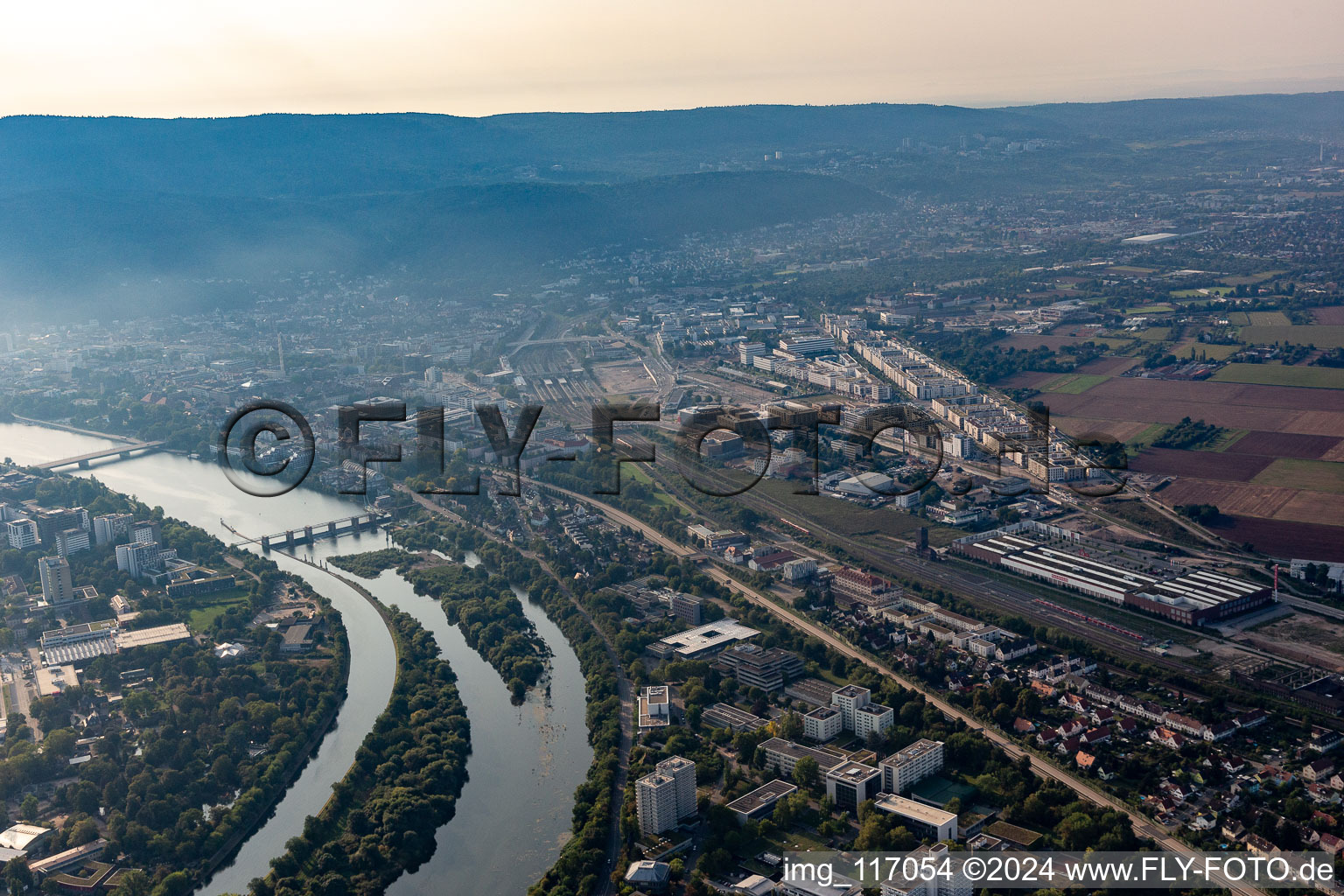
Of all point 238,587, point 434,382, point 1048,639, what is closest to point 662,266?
point 434,382

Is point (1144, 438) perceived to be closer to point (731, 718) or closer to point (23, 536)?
point (731, 718)

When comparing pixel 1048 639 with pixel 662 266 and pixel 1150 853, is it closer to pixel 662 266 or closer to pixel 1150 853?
pixel 1150 853

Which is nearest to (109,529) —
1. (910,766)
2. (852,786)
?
(852,786)

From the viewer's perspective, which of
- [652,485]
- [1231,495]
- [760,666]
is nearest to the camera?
[760,666]

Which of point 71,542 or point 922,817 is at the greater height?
point 922,817

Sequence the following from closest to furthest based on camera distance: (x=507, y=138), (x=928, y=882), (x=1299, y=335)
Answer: (x=928, y=882), (x=1299, y=335), (x=507, y=138)

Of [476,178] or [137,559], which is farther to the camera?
[476,178]

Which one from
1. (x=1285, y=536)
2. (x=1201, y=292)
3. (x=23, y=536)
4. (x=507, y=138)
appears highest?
(x=507, y=138)

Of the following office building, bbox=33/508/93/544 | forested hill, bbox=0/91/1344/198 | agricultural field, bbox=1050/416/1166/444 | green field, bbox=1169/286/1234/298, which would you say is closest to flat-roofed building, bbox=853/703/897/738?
agricultural field, bbox=1050/416/1166/444
